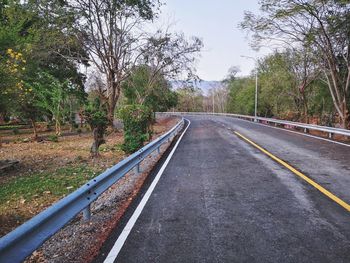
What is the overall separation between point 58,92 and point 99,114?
1495 cm

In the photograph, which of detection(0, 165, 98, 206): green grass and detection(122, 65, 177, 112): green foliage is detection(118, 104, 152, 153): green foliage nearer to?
detection(0, 165, 98, 206): green grass

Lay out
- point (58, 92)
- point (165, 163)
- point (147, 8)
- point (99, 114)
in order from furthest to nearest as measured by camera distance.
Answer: point (58, 92), point (147, 8), point (99, 114), point (165, 163)

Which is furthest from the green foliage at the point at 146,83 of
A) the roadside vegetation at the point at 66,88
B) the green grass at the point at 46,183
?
the green grass at the point at 46,183

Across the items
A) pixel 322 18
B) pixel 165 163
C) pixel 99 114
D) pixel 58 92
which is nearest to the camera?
pixel 165 163

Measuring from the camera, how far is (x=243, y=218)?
225 inches

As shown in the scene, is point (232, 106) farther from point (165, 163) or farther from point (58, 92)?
point (165, 163)

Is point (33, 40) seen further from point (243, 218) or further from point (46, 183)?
point (243, 218)

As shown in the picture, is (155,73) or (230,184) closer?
(230,184)

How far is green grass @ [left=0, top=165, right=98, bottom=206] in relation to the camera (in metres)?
10.1

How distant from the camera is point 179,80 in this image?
36.2 m

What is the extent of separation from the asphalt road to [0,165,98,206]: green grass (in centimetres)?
334

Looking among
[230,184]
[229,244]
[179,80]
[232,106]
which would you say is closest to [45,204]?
[230,184]

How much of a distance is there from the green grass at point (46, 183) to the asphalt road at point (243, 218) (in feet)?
10.9

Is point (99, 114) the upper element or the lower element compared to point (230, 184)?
upper
